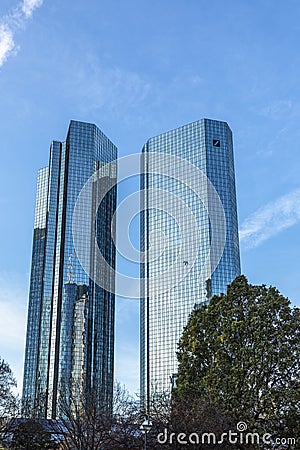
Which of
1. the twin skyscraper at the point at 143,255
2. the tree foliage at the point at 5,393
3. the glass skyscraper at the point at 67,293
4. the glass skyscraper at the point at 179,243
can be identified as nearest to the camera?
the tree foliage at the point at 5,393

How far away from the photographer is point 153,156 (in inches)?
3371

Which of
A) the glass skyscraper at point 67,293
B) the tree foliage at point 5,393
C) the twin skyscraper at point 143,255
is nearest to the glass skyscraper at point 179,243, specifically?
the twin skyscraper at point 143,255

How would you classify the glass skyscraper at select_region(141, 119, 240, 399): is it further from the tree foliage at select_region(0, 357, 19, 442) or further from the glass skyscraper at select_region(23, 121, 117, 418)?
the tree foliage at select_region(0, 357, 19, 442)

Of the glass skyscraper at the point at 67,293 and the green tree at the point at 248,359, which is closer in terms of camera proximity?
the green tree at the point at 248,359

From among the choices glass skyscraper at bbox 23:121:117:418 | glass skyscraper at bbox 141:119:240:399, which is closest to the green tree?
glass skyscraper at bbox 141:119:240:399

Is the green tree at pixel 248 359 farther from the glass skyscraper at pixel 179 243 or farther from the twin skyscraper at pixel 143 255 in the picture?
the twin skyscraper at pixel 143 255

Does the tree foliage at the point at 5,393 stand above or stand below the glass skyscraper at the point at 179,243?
below

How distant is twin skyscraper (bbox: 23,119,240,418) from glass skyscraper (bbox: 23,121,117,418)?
161 mm

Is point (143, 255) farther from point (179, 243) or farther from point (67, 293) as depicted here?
point (67, 293)

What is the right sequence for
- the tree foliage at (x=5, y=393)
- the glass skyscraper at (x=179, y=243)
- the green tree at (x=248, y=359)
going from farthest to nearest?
1. the glass skyscraper at (x=179, y=243)
2. the tree foliage at (x=5, y=393)
3. the green tree at (x=248, y=359)

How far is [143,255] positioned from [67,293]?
39.4 ft

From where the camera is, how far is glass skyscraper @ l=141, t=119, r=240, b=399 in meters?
69.2

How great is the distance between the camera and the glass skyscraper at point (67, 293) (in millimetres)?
75625

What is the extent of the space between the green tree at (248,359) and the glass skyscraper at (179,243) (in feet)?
148
